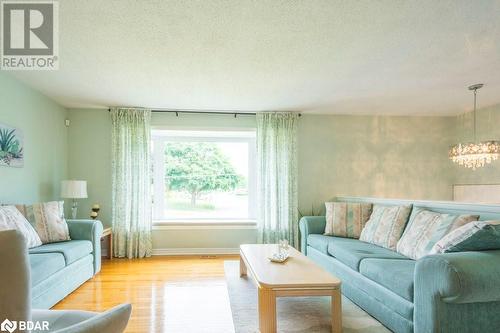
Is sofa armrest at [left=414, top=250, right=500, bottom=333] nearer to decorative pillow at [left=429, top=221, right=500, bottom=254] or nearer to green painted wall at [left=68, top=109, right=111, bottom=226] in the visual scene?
decorative pillow at [left=429, top=221, right=500, bottom=254]

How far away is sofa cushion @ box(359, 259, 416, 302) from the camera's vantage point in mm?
2168

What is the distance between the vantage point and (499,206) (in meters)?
2.38

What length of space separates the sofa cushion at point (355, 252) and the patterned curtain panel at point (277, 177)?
54.6 inches

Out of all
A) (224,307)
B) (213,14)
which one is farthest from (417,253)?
(213,14)

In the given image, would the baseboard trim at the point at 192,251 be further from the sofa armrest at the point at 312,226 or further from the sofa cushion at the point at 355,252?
the sofa cushion at the point at 355,252

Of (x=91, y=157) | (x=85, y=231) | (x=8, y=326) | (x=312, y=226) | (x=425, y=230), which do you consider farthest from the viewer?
(x=91, y=157)

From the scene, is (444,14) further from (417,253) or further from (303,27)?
(417,253)

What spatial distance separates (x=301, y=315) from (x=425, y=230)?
1369 mm

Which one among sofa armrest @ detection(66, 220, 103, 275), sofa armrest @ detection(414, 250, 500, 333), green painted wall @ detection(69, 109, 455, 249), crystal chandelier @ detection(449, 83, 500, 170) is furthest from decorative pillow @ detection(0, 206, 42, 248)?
crystal chandelier @ detection(449, 83, 500, 170)

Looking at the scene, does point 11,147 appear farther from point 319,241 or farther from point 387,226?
point 387,226

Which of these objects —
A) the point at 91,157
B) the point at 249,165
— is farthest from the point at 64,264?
the point at 249,165

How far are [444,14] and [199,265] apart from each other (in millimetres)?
3933

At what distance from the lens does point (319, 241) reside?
3.97 m

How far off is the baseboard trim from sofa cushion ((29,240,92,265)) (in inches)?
57.8
